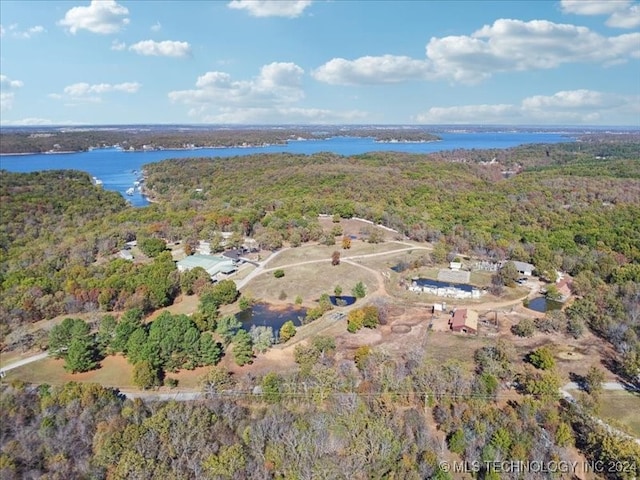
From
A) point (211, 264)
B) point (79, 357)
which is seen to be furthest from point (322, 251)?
point (79, 357)

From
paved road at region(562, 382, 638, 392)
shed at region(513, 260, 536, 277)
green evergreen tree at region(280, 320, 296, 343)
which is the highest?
shed at region(513, 260, 536, 277)

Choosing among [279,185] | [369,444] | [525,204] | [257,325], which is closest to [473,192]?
[525,204]

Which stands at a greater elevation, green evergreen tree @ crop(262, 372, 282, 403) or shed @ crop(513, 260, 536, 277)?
shed @ crop(513, 260, 536, 277)

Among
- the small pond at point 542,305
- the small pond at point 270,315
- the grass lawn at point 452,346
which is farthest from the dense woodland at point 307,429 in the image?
the small pond at point 542,305

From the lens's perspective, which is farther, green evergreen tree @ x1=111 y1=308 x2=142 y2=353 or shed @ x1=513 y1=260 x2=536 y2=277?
shed @ x1=513 y1=260 x2=536 y2=277

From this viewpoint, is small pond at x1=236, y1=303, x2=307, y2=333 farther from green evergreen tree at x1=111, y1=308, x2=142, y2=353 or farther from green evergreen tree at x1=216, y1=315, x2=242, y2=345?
green evergreen tree at x1=111, y1=308, x2=142, y2=353

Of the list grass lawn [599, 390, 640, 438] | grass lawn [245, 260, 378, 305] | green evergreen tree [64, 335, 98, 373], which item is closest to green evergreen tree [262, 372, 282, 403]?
green evergreen tree [64, 335, 98, 373]

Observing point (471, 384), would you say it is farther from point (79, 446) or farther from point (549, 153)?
point (549, 153)
